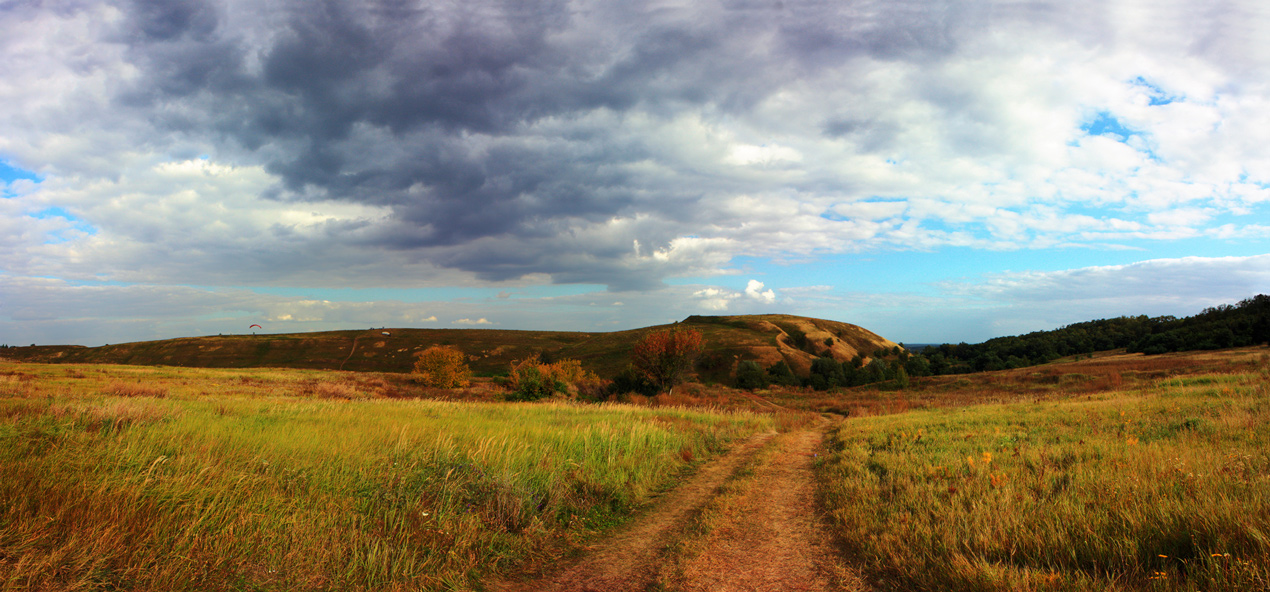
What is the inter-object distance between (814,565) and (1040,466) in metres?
5.14

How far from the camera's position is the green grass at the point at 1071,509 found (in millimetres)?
4184

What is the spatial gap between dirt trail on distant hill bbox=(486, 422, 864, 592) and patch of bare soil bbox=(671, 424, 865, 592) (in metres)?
0.01

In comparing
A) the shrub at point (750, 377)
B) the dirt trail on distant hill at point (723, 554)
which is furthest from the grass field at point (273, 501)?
the shrub at point (750, 377)

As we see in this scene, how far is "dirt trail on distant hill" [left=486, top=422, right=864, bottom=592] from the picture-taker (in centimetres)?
527

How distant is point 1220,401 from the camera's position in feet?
43.0

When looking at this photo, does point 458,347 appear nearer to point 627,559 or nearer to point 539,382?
point 539,382

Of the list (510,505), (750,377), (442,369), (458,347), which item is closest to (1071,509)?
(510,505)

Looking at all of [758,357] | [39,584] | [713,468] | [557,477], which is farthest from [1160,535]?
[758,357]

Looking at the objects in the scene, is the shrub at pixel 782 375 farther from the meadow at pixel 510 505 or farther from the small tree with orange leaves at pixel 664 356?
the meadow at pixel 510 505

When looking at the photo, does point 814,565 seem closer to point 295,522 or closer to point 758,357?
point 295,522

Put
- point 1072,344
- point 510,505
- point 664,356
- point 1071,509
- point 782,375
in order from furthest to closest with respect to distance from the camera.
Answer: point 1072,344, point 782,375, point 664,356, point 510,505, point 1071,509

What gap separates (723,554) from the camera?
598cm

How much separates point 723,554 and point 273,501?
209 inches

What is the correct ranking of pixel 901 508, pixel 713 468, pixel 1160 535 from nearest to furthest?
pixel 1160 535
pixel 901 508
pixel 713 468
